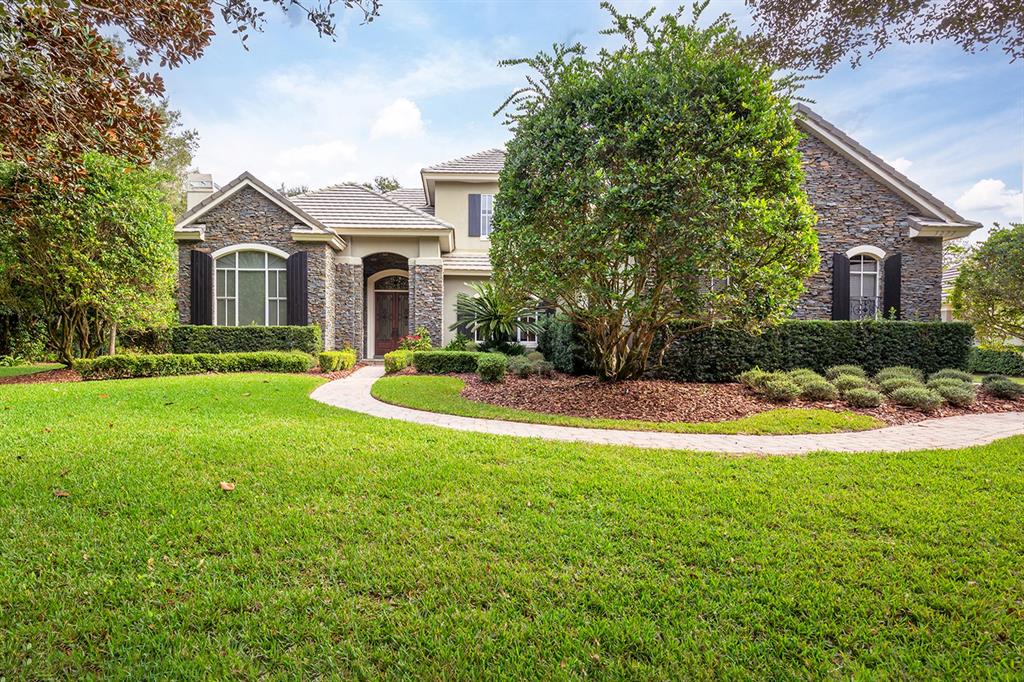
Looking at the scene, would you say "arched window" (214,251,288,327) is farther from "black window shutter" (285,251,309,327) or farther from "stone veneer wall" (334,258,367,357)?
"stone veneer wall" (334,258,367,357)

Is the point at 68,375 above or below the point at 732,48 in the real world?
below

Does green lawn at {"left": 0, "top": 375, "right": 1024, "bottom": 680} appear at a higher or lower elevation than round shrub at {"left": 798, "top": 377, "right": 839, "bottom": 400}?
lower

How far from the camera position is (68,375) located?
420 inches

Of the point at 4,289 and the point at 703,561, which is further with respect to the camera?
the point at 4,289

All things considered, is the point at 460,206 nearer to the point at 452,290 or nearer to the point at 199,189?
the point at 452,290

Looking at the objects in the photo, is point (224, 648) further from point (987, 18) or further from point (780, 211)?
point (780, 211)

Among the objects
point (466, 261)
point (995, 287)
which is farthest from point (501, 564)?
point (466, 261)

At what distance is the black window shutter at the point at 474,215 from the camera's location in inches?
687

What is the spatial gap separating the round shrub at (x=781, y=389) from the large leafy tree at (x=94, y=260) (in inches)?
504

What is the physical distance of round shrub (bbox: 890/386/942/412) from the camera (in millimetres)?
7645

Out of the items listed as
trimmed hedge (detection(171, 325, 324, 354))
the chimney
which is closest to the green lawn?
trimmed hedge (detection(171, 325, 324, 354))

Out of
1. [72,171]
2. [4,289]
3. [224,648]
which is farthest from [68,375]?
[224,648]

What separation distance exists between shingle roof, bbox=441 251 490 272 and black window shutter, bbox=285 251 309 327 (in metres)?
4.27

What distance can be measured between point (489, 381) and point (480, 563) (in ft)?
24.4
